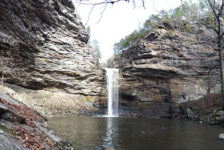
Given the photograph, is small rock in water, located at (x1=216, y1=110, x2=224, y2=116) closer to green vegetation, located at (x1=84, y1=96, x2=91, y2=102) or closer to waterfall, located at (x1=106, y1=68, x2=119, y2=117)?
waterfall, located at (x1=106, y1=68, x2=119, y2=117)

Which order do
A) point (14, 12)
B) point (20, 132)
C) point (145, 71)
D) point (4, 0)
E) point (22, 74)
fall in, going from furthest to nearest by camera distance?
point (145, 71) < point (22, 74) < point (14, 12) < point (4, 0) < point (20, 132)

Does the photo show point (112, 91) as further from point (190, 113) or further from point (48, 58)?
point (190, 113)

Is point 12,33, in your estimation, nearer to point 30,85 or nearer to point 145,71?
point 30,85

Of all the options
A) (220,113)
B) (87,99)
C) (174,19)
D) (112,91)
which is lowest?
(220,113)

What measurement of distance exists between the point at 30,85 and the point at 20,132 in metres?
19.3

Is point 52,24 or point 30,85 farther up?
point 52,24

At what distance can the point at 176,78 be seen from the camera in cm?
2603

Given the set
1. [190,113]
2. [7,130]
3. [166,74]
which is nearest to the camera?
[7,130]

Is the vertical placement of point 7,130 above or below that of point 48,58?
below

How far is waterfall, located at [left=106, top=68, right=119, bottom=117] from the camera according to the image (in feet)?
82.6

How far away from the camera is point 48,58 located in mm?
22281

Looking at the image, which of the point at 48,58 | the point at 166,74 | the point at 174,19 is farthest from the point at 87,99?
the point at 174,19

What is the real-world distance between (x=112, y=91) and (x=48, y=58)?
452 inches

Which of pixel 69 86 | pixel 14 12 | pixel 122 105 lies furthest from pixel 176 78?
pixel 14 12
